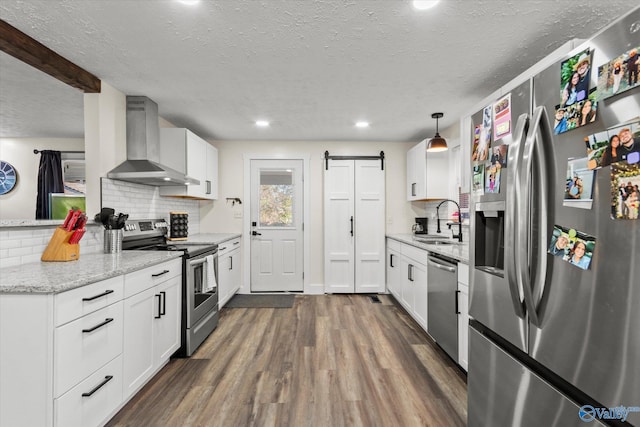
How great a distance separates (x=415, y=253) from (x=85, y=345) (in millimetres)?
2877

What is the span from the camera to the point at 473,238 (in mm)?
1537

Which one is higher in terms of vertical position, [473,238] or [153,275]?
[473,238]

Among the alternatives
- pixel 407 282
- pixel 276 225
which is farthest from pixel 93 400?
pixel 276 225

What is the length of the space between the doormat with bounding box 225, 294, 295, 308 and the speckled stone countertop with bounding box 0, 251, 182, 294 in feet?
6.30

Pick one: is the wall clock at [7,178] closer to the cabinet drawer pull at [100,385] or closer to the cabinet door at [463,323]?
the cabinet drawer pull at [100,385]

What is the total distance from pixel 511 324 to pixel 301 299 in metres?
3.37

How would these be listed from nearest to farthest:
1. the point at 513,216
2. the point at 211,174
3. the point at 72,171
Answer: the point at 513,216 < the point at 72,171 < the point at 211,174

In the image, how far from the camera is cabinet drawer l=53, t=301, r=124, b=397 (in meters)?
1.39

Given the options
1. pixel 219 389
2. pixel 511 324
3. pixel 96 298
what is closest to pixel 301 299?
pixel 219 389

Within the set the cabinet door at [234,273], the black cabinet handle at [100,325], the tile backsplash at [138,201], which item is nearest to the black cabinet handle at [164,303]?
the black cabinet handle at [100,325]

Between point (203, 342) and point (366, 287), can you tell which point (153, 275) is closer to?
point (203, 342)

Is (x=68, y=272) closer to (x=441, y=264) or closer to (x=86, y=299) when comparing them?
(x=86, y=299)

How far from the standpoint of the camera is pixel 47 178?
3.79 m

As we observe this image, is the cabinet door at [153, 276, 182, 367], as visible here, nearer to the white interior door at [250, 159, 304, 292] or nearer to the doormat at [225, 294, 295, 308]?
the doormat at [225, 294, 295, 308]
